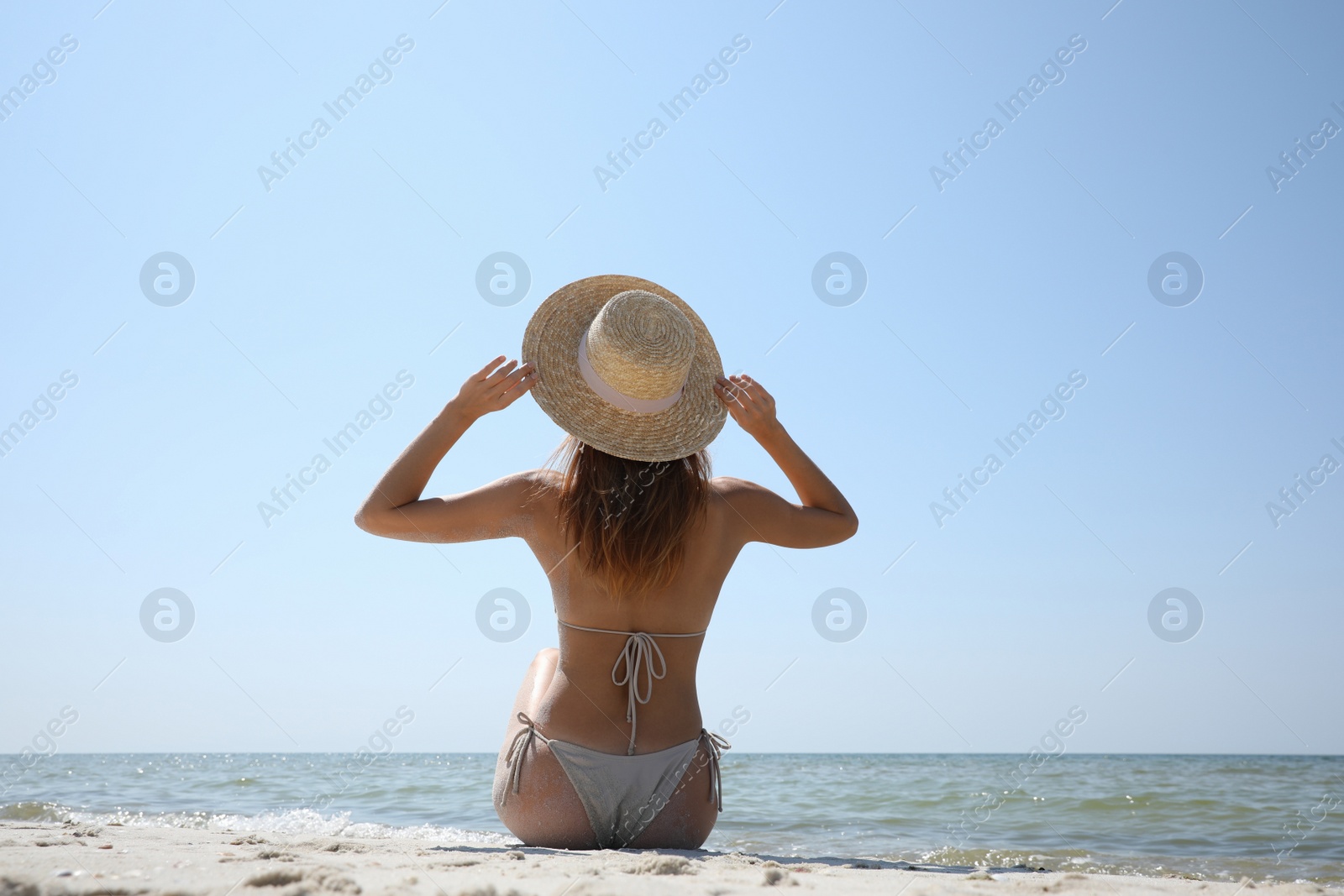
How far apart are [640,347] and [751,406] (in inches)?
23.3

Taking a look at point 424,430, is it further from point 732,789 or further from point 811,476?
point 732,789

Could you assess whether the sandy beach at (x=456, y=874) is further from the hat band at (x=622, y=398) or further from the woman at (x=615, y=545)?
the hat band at (x=622, y=398)

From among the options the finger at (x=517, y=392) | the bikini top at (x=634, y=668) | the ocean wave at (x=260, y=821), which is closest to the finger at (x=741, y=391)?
the finger at (x=517, y=392)

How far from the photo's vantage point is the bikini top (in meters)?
3.13

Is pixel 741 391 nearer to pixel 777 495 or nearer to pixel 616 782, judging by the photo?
pixel 777 495

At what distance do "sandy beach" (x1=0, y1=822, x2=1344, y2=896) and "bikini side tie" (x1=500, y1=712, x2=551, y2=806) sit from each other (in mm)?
205

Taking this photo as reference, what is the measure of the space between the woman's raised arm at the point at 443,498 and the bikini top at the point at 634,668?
519 mm

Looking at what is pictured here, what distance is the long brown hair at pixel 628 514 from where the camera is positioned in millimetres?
3119

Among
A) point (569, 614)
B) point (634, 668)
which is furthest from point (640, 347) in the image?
point (634, 668)

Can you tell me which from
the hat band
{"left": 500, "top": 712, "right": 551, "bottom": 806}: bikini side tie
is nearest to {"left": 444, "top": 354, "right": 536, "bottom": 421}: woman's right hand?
the hat band

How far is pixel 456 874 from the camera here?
2.34m

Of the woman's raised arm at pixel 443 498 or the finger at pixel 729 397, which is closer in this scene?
the woman's raised arm at pixel 443 498

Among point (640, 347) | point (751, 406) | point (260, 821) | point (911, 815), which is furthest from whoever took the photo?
point (911, 815)

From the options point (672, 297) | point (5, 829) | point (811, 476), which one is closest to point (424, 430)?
point (672, 297)
